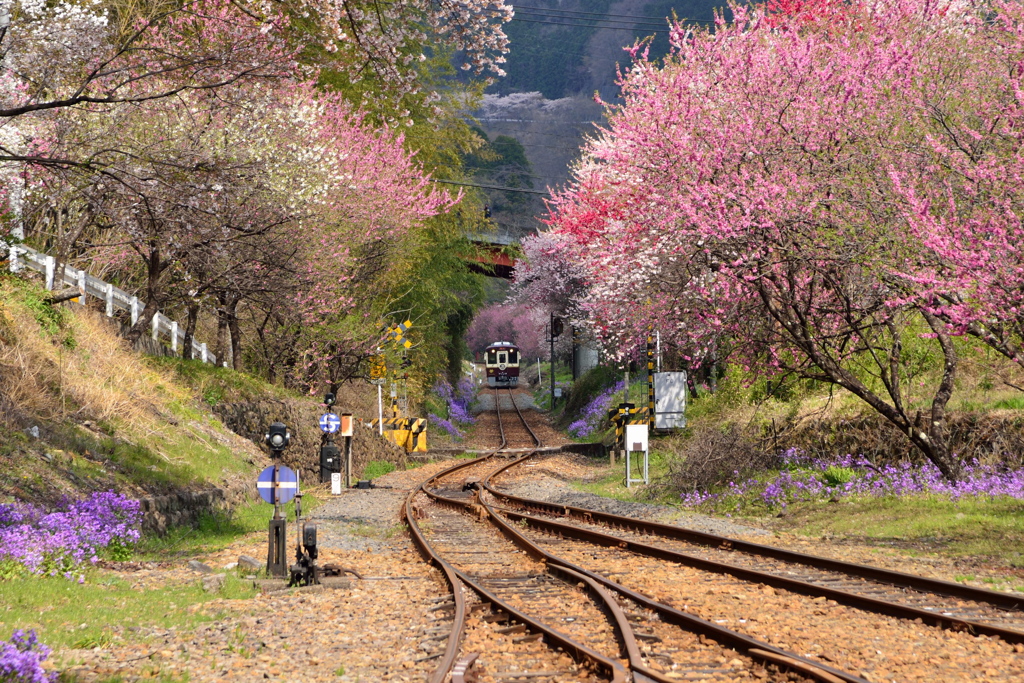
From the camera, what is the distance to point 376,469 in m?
27.6

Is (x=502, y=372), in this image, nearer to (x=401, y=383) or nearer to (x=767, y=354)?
(x=401, y=383)

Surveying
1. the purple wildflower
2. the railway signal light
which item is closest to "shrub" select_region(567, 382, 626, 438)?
the railway signal light

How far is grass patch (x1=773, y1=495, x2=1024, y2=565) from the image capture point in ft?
38.3

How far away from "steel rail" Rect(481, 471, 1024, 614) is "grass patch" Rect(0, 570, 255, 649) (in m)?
5.98

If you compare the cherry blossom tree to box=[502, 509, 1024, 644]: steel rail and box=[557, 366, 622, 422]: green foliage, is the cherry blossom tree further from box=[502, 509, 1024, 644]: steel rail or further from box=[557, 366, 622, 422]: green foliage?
box=[557, 366, 622, 422]: green foliage

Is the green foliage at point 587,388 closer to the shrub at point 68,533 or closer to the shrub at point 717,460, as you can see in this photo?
the shrub at point 717,460

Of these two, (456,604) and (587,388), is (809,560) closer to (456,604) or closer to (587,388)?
(456,604)

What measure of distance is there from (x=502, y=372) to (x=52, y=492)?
65213 millimetres

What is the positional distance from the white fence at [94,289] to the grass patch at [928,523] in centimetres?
1281

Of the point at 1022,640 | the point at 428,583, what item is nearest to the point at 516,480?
the point at 428,583

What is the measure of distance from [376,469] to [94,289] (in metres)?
9.87

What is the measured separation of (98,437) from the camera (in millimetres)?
14367

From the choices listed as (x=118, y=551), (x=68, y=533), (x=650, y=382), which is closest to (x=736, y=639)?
(x=68, y=533)

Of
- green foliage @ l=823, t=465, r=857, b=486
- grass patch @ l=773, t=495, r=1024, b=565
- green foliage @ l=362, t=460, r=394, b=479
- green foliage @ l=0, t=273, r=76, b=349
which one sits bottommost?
green foliage @ l=362, t=460, r=394, b=479
